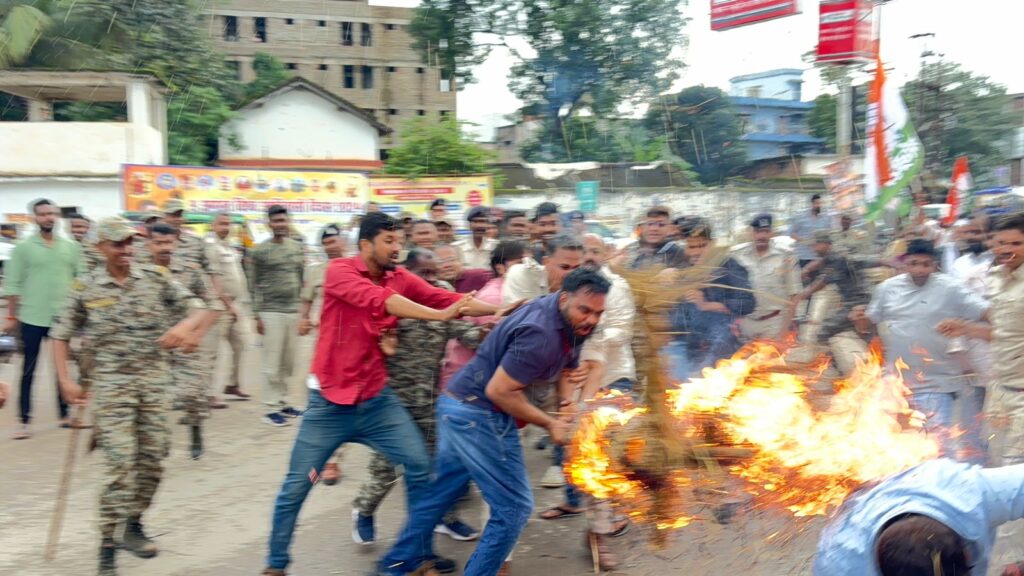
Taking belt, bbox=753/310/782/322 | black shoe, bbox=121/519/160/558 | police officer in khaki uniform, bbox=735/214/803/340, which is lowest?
black shoe, bbox=121/519/160/558

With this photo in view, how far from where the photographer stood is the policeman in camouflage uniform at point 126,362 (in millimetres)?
4477

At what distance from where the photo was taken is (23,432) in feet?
24.1

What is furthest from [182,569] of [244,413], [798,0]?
[798,0]

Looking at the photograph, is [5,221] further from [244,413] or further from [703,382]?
[703,382]

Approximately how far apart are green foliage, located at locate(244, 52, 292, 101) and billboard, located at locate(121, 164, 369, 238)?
624 inches

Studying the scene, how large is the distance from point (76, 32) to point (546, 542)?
22237mm

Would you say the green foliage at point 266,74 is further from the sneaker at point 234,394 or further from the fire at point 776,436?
the fire at point 776,436

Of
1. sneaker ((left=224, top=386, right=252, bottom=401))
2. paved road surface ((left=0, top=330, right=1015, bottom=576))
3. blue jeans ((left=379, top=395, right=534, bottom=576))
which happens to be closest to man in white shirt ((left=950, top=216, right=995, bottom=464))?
paved road surface ((left=0, top=330, right=1015, bottom=576))

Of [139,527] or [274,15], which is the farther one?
[274,15]

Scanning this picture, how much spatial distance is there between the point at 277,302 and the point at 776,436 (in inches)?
215

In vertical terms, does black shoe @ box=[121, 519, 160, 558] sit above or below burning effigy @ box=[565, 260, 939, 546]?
below

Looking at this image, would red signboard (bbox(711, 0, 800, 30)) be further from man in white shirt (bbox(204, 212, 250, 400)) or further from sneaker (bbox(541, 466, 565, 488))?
sneaker (bbox(541, 466, 565, 488))

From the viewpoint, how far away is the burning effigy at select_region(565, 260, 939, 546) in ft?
10.1

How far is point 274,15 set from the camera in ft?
123
